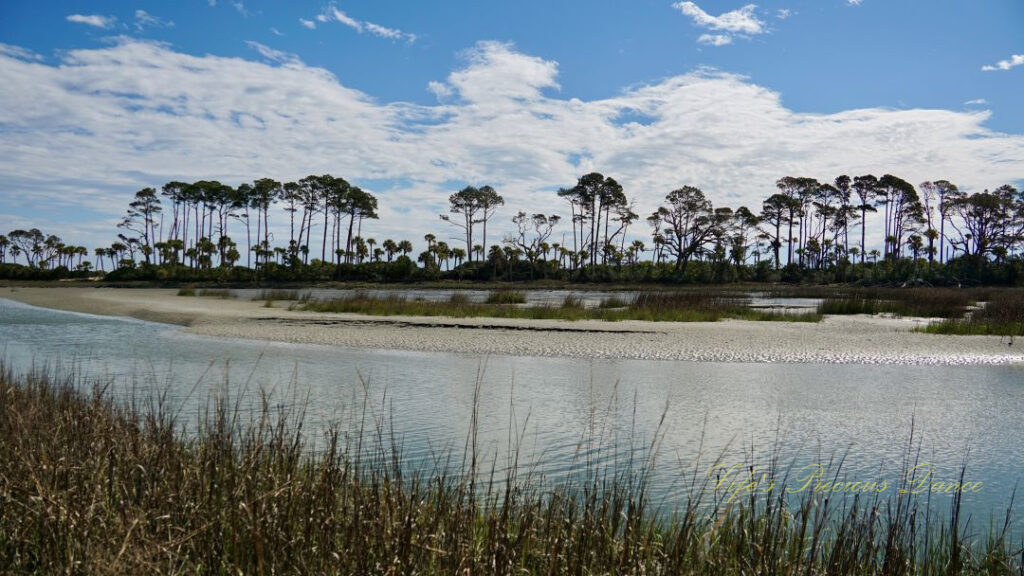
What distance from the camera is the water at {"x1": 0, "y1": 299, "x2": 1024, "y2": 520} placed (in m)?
7.62

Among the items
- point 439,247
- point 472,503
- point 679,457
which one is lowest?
point 679,457

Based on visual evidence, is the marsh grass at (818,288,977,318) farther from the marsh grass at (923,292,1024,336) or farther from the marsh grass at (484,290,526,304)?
the marsh grass at (484,290,526,304)

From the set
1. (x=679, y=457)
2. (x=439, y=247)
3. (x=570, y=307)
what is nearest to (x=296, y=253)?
(x=439, y=247)

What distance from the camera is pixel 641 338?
66.4ft

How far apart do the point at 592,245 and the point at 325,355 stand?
64860 millimetres

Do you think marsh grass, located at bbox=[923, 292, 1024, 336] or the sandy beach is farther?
marsh grass, located at bbox=[923, 292, 1024, 336]

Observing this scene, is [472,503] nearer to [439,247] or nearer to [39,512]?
[39,512]

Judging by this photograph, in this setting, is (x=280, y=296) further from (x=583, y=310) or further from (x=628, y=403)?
(x=628, y=403)

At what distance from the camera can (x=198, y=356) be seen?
1598 cm

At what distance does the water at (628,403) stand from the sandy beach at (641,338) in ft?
4.64

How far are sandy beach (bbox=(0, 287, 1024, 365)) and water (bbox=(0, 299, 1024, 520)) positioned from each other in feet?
4.64

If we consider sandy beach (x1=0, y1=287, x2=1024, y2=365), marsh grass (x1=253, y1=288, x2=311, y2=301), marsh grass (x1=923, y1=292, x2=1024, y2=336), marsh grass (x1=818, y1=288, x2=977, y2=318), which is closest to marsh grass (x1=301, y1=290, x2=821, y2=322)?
sandy beach (x1=0, y1=287, x2=1024, y2=365)

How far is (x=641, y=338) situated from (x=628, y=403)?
9.50 metres

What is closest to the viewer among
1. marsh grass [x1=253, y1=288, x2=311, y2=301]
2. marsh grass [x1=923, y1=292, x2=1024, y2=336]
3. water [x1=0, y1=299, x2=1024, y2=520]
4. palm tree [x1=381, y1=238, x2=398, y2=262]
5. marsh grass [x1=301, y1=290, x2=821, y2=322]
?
water [x1=0, y1=299, x2=1024, y2=520]
